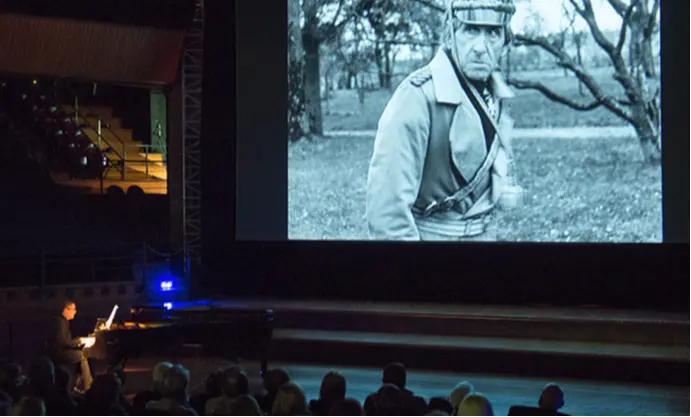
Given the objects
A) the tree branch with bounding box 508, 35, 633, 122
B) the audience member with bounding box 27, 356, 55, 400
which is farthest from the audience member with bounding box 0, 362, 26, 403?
the tree branch with bounding box 508, 35, 633, 122

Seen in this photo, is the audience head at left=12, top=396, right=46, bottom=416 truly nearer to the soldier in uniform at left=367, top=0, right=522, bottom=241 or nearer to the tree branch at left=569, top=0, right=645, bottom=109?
the soldier in uniform at left=367, top=0, right=522, bottom=241

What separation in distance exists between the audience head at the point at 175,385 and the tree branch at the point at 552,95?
554 cm

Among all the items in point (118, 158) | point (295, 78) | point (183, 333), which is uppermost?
point (295, 78)

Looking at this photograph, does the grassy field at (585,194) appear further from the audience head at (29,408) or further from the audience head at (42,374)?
the audience head at (29,408)

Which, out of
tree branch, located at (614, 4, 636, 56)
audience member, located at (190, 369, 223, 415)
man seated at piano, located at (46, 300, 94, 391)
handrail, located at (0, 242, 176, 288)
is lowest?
man seated at piano, located at (46, 300, 94, 391)

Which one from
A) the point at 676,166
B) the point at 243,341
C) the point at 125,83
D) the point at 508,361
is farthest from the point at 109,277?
the point at 676,166

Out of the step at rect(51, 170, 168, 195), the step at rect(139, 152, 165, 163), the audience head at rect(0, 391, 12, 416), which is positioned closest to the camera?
the audience head at rect(0, 391, 12, 416)

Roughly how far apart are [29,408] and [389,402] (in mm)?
1383

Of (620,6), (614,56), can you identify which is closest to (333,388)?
(614,56)

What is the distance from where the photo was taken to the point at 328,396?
13.6 ft

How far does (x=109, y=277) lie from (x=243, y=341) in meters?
3.97

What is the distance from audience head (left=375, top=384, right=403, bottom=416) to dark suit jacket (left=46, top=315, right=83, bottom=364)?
3.96 meters

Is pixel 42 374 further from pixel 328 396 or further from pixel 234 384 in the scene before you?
pixel 328 396

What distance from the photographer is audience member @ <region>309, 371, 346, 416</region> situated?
159 inches
